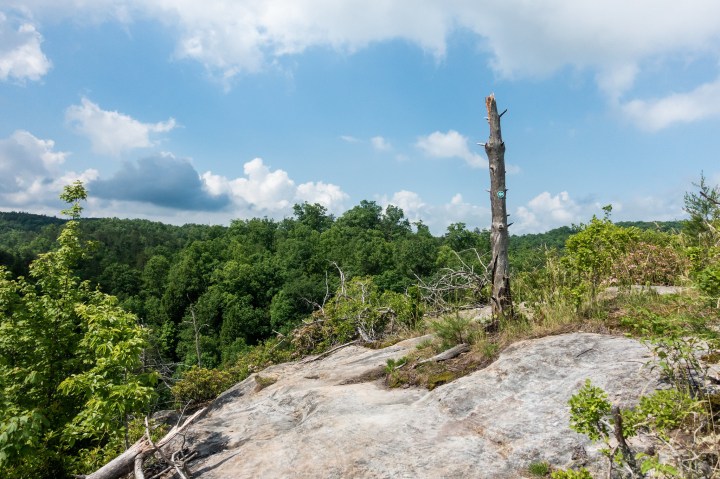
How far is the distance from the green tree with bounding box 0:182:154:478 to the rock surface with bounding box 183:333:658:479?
140cm

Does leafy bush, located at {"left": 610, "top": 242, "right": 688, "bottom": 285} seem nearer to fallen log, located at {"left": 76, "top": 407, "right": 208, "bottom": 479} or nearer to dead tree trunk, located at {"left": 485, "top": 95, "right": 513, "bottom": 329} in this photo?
dead tree trunk, located at {"left": 485, "top": 95, "right": 513, "bottom": 329}

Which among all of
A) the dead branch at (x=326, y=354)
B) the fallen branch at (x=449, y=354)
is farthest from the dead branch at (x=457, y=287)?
the fallen branch at (x=449, y=354)

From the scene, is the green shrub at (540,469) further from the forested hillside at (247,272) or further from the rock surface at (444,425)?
the forested hillside at (247,272)

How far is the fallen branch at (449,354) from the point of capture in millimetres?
7219

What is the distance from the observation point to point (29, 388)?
296 inches

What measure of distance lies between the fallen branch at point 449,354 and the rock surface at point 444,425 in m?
0.78

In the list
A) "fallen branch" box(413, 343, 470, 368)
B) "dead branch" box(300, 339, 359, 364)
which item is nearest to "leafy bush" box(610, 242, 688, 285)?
"fallen branch" box(413, 343, 470, 368)

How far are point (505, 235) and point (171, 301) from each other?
5549 centimetres

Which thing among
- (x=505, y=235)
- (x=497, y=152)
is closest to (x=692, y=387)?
(x=505, y=235)

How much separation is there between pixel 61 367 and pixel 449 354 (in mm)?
6906

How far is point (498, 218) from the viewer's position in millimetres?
7977

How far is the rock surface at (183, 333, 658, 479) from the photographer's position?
4273 mm

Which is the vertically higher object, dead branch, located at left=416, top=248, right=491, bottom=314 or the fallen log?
dead branch, located at left=416, top=248, right=491, bottom=314

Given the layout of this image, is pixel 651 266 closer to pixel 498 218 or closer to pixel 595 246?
pixel 595 246
